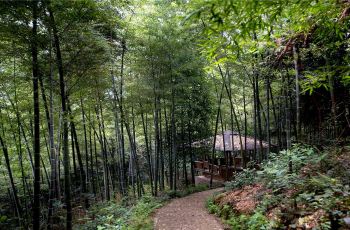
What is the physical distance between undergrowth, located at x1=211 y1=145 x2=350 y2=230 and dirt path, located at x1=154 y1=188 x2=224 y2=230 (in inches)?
17.0

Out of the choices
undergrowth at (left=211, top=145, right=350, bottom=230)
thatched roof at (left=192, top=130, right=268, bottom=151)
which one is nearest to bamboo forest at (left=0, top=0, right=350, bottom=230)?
undergrowth at (left=211, top=145, right=350, bottom=230)

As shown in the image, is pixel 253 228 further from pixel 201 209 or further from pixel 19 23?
pixel 19 23

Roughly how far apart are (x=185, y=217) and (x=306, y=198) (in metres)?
3.47

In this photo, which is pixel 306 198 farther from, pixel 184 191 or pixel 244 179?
pixel 184 191

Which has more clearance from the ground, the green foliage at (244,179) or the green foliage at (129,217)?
the green foliage at (244,179)

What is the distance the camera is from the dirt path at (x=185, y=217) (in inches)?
223

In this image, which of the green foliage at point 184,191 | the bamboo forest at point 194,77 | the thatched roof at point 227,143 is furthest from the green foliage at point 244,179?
the thatched roof at point 227,143

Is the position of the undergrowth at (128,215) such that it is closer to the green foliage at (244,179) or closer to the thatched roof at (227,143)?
the green foliage at (244,179)

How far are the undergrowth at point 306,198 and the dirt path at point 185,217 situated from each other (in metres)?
0.43

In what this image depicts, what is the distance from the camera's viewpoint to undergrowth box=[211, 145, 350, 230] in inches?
131

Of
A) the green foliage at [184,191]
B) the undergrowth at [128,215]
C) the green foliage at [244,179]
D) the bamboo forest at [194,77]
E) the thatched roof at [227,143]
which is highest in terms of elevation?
the bamboo forest at [194,77]

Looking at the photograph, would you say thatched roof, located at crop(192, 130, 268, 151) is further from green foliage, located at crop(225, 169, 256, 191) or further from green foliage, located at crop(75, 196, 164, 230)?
green foliage, located at crop(75, 196, 164, 230)

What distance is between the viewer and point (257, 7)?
1.82 m

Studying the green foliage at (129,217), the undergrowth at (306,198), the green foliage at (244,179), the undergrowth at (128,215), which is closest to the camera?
the undergrowth at (306,198)
